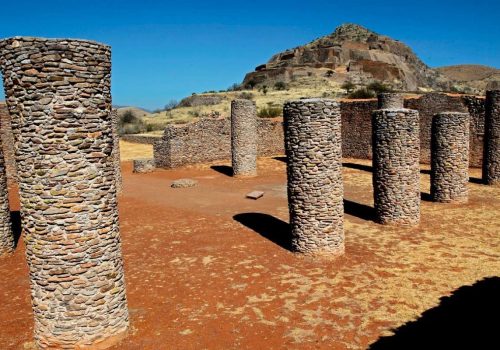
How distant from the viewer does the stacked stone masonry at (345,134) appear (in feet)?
65.5

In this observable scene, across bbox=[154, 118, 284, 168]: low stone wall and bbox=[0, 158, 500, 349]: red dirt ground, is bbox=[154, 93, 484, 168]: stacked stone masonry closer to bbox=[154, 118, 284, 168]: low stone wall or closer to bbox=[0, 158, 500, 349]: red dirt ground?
bbox=[154, 118, 284, 168]: low stone wall

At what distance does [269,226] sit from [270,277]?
356cm

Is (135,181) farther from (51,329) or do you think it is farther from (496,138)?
(496,138)

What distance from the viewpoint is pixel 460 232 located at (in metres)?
10.7

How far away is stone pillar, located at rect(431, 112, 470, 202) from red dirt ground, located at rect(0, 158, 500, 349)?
54 cm

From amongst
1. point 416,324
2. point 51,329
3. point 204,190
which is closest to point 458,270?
point 416,324

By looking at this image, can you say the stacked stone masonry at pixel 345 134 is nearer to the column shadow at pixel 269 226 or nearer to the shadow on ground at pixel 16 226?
the shadow on ground at pixel 16 226

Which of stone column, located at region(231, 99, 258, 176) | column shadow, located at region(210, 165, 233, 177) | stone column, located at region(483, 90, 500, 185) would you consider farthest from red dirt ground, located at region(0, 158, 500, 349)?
column shadow, located at region(210, 165, 233, 177)

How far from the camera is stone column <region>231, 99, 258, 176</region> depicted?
19578mm

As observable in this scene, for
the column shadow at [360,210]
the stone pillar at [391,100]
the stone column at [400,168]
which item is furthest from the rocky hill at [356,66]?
the stone column at [400,168]

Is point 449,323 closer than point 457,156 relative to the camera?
Yes

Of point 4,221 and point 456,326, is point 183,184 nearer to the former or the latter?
point 4,221

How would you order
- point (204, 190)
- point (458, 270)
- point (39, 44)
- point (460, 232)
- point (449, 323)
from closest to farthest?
point (39, 44), point (449, 323), point (458, 270), point (460, 232), point (204, 190)

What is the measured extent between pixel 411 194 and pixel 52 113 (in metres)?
9.40
